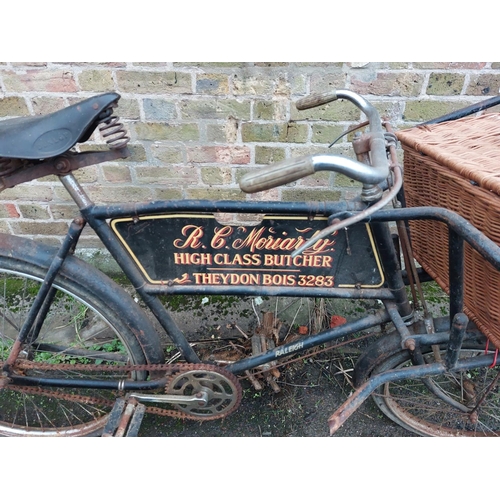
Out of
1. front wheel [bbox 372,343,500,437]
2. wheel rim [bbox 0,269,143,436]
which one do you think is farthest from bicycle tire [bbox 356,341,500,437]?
wheel rim [bbox 0,269,143,436]

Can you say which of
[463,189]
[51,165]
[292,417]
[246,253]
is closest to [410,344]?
[463,189]

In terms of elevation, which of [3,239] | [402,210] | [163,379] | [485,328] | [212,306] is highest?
[402,210]

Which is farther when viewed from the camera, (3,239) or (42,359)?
(42,359)

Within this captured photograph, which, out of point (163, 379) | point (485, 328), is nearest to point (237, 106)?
point (163, 379)

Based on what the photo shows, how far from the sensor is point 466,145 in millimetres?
1213

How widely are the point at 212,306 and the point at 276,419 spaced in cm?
74

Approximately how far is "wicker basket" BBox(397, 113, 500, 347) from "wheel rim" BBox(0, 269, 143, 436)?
127 centimetres

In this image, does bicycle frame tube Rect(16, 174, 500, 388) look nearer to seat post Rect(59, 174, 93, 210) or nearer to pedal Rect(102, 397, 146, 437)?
seat post Rect(59, 174, 93, 210)

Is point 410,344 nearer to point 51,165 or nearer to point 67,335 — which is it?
point 51,165

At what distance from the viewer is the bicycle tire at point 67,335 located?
1358 mm

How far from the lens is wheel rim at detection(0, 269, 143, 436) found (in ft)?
5.59

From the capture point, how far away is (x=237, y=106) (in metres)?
1.90

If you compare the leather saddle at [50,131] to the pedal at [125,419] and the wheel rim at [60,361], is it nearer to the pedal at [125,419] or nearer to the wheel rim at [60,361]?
the wheel rim at [60,361]

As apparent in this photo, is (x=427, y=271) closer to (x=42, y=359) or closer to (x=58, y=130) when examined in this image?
(x=58, y=130)
